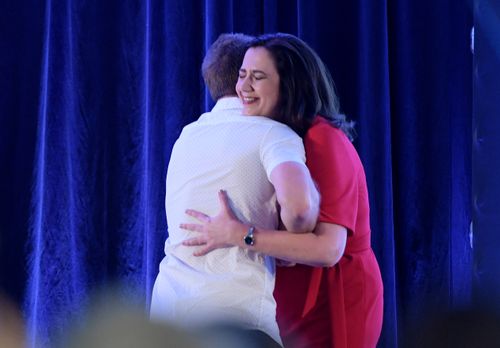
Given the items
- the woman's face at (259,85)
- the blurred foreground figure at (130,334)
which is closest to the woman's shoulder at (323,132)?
the woman's face at (259,85)

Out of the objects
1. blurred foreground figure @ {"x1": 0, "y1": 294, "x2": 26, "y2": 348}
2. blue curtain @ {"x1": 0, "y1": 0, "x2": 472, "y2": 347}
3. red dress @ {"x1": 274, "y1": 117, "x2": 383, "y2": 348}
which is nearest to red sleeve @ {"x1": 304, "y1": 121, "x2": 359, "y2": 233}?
red dress @ {"x1": 274, "y1": 117, "x2": 383, "y2": 348}

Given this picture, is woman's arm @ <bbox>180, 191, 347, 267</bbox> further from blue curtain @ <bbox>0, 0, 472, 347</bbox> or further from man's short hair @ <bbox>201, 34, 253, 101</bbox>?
blue curtain @ <bbox>0, 0, 472, 347</bbox>

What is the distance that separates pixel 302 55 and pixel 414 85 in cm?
121

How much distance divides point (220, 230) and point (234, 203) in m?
0.07

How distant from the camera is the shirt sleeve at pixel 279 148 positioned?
5.28 feet

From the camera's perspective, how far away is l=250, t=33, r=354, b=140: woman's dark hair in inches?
73.0

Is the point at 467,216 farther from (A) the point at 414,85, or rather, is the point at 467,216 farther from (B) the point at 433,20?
(B) the point at 433,20

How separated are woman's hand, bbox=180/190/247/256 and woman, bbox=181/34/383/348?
0.21 metres

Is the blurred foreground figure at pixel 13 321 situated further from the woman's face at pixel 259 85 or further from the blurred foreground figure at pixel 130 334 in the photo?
the blurred foreground figure at pixel 130 334

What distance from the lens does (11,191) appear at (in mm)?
3113

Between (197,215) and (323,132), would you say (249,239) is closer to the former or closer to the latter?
(197,215)

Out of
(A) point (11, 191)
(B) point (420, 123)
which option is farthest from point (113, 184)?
(B) point (420, 123)

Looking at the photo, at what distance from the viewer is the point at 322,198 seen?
5.78 feet

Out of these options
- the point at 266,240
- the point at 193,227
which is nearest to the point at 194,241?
the point at 193,227
